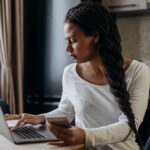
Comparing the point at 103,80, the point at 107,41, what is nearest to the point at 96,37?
the point at 107,41

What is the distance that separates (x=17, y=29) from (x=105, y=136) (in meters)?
2.12

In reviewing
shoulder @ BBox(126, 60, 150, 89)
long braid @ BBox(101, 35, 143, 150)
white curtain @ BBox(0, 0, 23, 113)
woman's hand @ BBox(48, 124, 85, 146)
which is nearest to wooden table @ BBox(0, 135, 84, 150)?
woman's hand @ BBox(48, 124, 85, 146)

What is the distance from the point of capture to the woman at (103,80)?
142cm

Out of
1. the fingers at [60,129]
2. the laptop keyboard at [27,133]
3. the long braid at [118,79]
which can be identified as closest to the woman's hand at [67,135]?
the fingers at [60,129]

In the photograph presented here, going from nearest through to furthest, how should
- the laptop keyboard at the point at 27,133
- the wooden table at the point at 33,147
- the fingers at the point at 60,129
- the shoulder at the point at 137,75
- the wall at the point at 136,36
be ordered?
the fingers at the point at 60,129 → the wooden table at the point at 33,147 → the laptop keyboard at the point at 27,133 → the shoulder at the point at 137,75 → the wall at the point at 136,36

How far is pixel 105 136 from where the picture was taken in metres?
1.28

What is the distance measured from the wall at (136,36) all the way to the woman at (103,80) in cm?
163

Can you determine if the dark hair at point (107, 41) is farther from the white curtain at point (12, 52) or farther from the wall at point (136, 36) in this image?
the white curtain at point (12, 52)

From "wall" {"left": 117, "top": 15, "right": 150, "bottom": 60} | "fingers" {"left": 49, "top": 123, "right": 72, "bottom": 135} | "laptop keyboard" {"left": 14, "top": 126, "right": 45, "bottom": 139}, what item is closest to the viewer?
"fingers" {"left": 49, "top": 123, "right": 72, "bottom": 135}

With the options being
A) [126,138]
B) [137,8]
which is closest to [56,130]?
[126,138]

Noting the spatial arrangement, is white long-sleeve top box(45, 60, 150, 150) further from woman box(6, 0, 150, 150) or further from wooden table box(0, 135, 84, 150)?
wooden table box(0, 135, 84, 150)

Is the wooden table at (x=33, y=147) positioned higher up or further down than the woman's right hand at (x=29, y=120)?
higher up

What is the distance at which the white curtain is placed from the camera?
3156 millimetres

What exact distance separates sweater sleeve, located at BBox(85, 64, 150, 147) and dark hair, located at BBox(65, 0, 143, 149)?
3 cm
